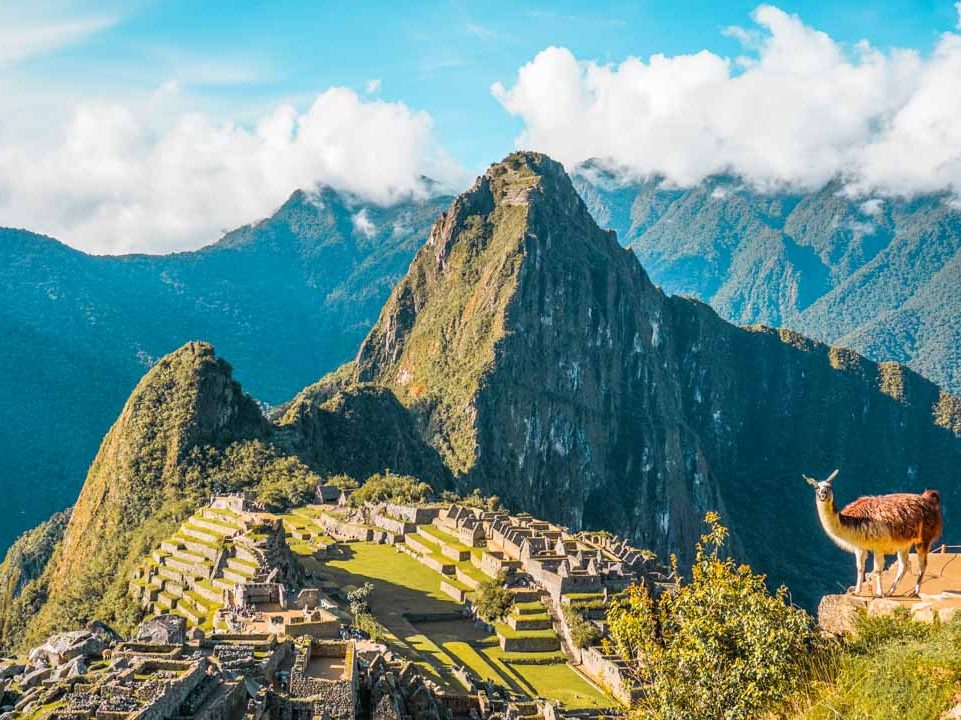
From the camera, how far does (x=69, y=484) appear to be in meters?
138

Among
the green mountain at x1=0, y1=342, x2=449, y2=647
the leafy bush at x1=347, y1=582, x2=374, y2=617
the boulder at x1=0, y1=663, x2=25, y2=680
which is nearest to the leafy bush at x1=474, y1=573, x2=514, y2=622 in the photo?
the leafy bush at x1=347, y1=582, x2=374, y2=617

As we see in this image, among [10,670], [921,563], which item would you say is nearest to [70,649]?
[10,670]

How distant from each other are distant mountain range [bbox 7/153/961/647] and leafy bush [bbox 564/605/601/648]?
3373 cm

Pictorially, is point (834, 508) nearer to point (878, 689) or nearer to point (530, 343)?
point (878, 689)

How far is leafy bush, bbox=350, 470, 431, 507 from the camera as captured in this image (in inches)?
3066

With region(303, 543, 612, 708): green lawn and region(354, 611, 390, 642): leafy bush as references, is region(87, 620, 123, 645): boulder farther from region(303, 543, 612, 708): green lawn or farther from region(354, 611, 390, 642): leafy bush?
region(303, 543, 612, 708): green lawn

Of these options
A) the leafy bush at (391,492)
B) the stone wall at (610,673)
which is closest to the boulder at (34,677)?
the stone wall at (610,673)

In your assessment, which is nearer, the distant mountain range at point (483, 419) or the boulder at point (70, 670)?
the boulder at point (70, 670)

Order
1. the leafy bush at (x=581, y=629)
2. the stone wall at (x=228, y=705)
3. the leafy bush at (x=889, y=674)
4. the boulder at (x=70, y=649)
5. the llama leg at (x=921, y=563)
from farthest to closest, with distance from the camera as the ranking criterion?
the leafy bush at (x=581, y=629) → the boulder at (x=70, y=649) → the stone wall at (x=228, y=705) → the llama leg at (x=921, y=563) → the leafy bush at (x=889, y=674)

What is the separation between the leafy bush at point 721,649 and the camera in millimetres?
16547

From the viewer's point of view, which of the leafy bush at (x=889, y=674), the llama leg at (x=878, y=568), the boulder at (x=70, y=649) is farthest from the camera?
the boulder at (x=70, y=649)

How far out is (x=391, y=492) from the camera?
82.0 m

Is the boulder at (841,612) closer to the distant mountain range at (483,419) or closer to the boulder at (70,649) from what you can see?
the boulder at (70,649)

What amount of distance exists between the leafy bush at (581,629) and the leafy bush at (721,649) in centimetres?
2555
